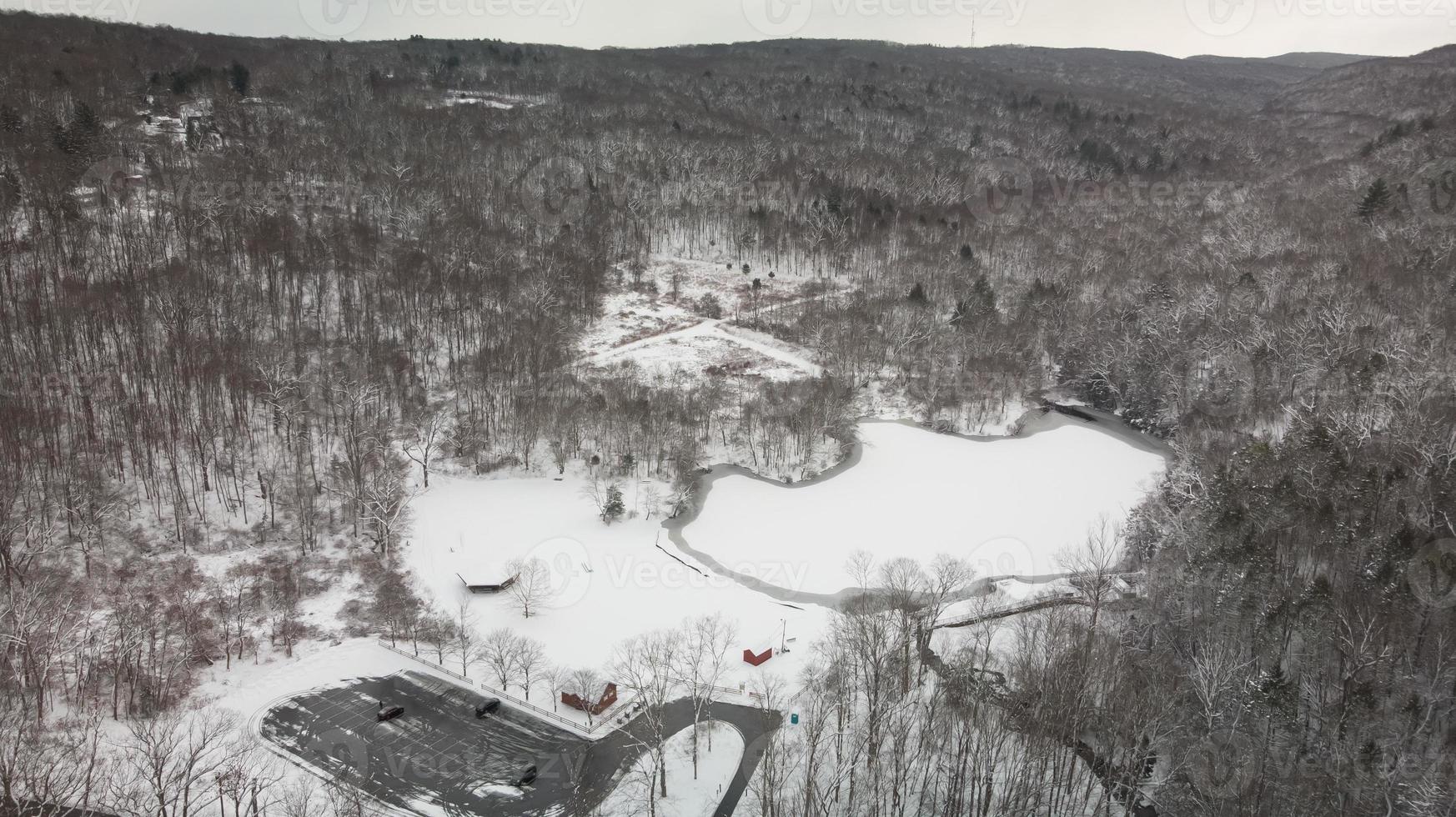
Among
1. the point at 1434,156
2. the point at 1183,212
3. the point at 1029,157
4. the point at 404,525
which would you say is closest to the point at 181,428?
the point at 404,525

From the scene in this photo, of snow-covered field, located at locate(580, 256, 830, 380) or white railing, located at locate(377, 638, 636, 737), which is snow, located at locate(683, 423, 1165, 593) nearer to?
white railing, located at locate(377, 638, 636, 737)

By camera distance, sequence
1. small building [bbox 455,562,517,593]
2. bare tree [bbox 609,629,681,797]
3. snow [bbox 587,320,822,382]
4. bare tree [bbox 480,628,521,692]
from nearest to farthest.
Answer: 1. bare tree [bbox 609,629,681,797]
2. bare tree [bbox 480,628,521,692]
3. small building [bbox 455,562,517,593]
4. snow [bbox 587,320,822,382]

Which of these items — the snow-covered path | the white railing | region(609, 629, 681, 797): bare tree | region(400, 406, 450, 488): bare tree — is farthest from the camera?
the snow-covered path

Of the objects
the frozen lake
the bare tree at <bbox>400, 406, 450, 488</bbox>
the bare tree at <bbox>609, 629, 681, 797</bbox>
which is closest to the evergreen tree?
the bare tree at <bbox>400, 406, 450, 488</bbox>

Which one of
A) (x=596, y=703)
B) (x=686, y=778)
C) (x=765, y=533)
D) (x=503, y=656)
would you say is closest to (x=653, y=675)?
(x=596, y=703)

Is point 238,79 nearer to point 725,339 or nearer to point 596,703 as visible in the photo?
point 725,339

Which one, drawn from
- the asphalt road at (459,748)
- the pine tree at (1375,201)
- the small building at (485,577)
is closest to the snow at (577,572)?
the small building at (485,577)

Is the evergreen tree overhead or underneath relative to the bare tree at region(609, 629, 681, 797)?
overhead

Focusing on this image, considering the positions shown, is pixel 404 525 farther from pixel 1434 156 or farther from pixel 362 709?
pixel 1434 156
